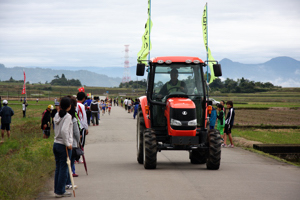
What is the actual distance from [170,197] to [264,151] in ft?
33.4

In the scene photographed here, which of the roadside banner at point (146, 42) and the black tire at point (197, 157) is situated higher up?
the roadside banner at point (146, 42)

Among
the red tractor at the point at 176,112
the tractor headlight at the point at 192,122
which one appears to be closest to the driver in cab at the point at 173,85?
the red tractor at the point at 176,112

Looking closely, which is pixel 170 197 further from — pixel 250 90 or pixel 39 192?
pixel 250 90

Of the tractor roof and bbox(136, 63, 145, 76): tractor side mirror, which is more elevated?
the tractor roof

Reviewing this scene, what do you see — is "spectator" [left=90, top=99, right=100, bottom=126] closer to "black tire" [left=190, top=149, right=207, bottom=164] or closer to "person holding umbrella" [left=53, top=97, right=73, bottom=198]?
"black tire" [left=190, top=149, right=207, bottom=164]

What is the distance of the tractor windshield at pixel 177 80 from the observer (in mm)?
12539

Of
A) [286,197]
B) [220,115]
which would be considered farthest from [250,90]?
[286,197]

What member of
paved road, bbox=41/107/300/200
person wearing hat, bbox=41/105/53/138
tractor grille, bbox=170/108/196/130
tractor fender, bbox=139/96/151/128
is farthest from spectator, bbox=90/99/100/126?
tractor grille, bbox=170/108/196/130

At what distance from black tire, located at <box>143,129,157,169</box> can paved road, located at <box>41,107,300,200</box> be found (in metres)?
0.22

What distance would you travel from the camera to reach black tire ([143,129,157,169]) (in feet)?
38.5

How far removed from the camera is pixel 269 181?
33.7ft

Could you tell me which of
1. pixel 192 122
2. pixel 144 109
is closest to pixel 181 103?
pixel 192 122

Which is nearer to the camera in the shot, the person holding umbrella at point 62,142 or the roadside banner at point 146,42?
the person holding umbrella at point 62,142

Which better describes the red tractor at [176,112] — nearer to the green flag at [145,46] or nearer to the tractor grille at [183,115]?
the tractor grille at [183,115]
